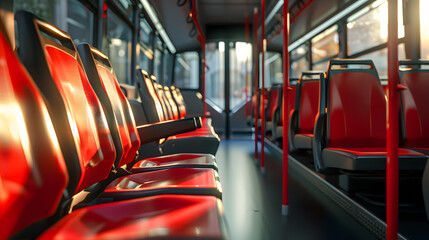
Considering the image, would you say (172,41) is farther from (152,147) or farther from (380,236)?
(380,236)

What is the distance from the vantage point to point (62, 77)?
929mm

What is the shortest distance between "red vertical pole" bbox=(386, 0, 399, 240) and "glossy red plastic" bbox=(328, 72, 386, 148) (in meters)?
0.99

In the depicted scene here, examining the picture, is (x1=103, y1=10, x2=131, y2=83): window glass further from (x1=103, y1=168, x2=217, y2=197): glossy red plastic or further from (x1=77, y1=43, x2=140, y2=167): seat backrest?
(x1=103, y1=168, x2=217, y2=197): glossy red plastic

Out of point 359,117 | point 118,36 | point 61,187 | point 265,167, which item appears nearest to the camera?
point 61,187

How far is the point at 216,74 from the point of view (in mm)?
8977

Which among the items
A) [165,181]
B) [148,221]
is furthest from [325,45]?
[148,221]

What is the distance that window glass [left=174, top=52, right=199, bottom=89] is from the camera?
8844 mm

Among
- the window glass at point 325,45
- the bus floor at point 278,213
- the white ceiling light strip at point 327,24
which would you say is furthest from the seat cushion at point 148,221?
the window glass at point 325,45

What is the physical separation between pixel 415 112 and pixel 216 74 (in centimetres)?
705

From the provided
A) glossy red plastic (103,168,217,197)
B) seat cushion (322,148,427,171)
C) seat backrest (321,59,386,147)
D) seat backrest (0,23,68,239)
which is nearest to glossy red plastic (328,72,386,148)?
seat backrest (321,59,386,147)

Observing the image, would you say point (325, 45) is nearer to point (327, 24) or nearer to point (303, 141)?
point (327, 24)

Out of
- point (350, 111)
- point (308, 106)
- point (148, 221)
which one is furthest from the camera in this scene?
point (308, 106)

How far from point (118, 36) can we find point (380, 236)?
13.0 feet

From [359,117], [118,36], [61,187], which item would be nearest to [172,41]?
[118,36]
